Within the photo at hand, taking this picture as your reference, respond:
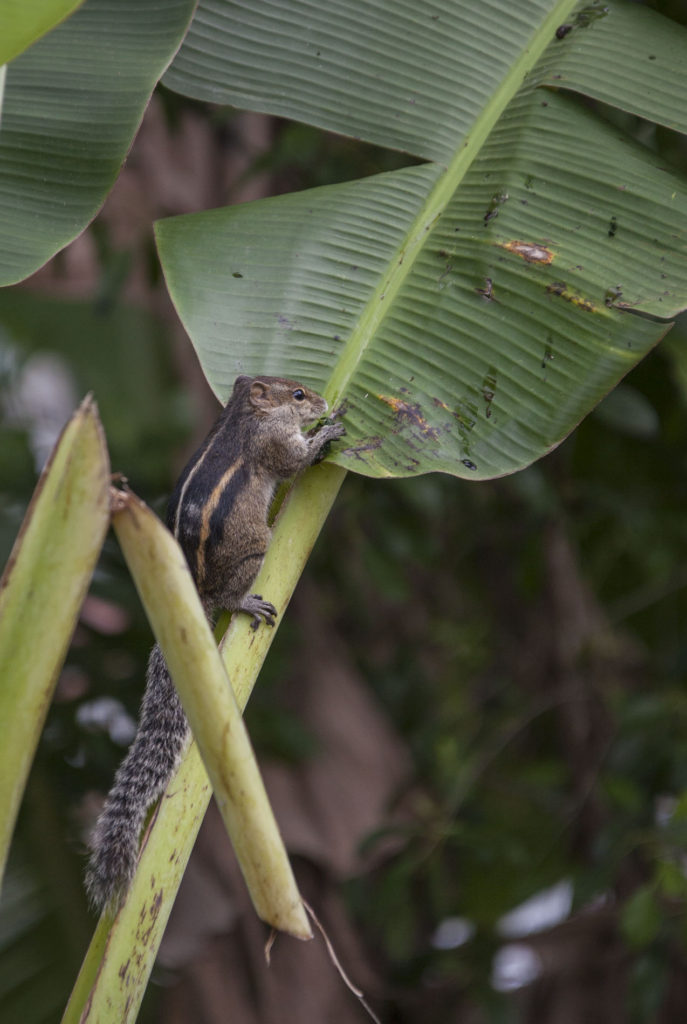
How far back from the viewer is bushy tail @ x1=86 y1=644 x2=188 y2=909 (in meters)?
1.47

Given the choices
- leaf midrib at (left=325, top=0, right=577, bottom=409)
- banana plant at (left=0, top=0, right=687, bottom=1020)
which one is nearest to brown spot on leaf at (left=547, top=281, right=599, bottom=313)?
banana plant at (left=0, top=0, right=687, bottom=1020)

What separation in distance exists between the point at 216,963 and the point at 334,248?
113 inches

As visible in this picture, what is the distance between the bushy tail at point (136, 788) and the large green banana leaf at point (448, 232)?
1.77 ft

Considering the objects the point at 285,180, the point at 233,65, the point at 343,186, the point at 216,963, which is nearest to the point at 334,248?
the point at 343,186

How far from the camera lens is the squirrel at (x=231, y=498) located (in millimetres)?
1779

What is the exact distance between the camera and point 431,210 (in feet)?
6.61

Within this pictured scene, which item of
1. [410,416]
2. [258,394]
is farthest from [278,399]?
[410,416]

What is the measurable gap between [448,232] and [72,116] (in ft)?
2.55

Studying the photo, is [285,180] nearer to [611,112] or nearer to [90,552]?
[611,112]

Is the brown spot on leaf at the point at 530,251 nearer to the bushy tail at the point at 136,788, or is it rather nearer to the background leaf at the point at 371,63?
the background leaf at the point at 371,63

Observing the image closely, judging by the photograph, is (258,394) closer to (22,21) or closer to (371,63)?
(371,63)

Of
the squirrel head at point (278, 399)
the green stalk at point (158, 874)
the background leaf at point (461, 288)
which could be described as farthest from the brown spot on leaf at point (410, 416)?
the green stalk at point (158, 874)

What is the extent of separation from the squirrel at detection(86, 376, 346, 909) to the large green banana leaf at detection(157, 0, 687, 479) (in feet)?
0.48

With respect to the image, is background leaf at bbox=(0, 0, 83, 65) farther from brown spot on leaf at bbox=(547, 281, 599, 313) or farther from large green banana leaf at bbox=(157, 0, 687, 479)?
brown spot on leaf at bbox=(547, 281, 599, 313)
